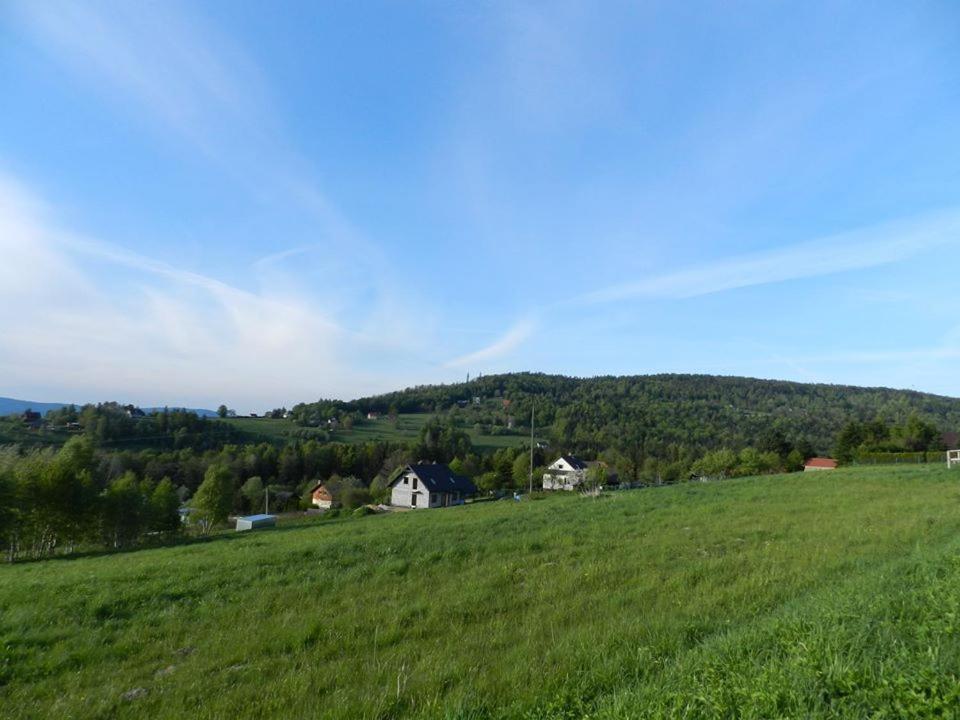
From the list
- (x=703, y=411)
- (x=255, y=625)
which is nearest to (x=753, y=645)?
(x=255, y=625)

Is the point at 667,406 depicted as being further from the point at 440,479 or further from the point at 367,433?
the point at 440,479

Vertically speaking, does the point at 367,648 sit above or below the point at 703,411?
below

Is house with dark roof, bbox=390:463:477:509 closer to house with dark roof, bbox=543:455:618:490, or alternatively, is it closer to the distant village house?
the distant village house

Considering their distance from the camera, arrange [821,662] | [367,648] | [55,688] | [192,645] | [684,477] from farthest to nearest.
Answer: [684,477]
[192,645]
[367,648]
[55,688]
[821,662]

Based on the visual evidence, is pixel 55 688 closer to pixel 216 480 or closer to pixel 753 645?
pixel 753 645

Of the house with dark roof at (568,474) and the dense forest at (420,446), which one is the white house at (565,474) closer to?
the house with dark roof at (568,474)

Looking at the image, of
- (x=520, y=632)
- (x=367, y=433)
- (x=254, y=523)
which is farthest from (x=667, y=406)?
(x=520, y=632)

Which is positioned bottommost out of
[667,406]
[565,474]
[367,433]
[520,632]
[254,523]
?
[254,523]

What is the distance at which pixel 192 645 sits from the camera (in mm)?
6387

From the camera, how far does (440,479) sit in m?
69.0

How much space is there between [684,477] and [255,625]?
2863 inches

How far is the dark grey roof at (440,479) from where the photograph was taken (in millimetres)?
66781

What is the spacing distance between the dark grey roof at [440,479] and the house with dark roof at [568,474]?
35.1 ft

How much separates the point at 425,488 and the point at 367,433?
178ft
